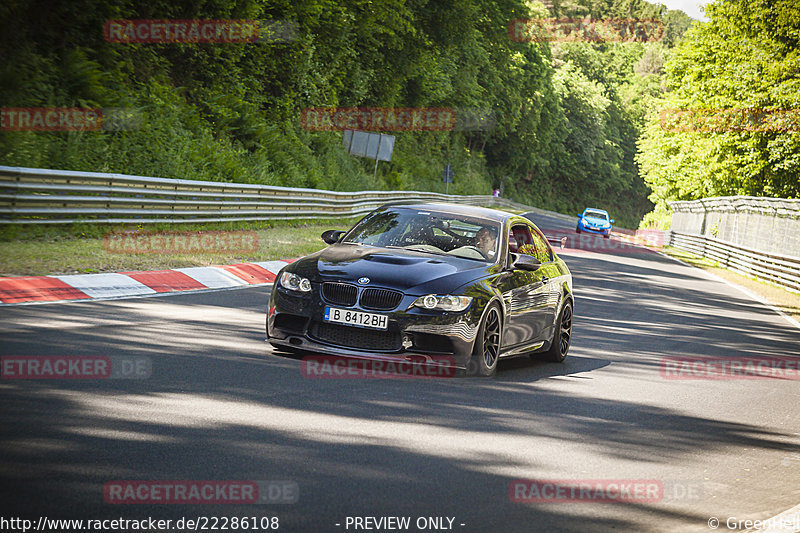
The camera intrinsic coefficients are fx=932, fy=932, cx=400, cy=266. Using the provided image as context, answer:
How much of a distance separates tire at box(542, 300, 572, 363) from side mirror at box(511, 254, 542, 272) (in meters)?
1.18

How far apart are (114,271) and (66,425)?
779 cm

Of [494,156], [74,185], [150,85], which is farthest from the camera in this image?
[494,156]

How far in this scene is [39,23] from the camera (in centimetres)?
2100

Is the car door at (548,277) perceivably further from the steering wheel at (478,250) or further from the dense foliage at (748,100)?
the dense foliage at (748,100)

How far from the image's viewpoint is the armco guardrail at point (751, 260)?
27.5 metres

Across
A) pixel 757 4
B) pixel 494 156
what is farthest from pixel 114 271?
pixel 494 156

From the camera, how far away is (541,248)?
34.3ft

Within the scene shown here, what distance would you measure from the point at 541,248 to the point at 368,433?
4.93 metres

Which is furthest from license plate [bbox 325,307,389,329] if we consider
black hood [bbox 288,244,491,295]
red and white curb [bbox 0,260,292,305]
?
red and white curb [bbox 0,260,292,305]

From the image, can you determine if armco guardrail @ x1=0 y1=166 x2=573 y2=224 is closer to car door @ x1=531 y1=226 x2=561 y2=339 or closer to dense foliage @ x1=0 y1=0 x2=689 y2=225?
dense foliage @ x1=0 y1=0 x2=689 y2=225

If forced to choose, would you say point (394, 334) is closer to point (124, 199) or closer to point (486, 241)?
point (486, 241)

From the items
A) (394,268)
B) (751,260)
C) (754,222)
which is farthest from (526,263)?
(754,222)

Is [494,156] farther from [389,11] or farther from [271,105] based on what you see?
[271,105]

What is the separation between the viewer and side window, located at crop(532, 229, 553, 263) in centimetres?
1030
